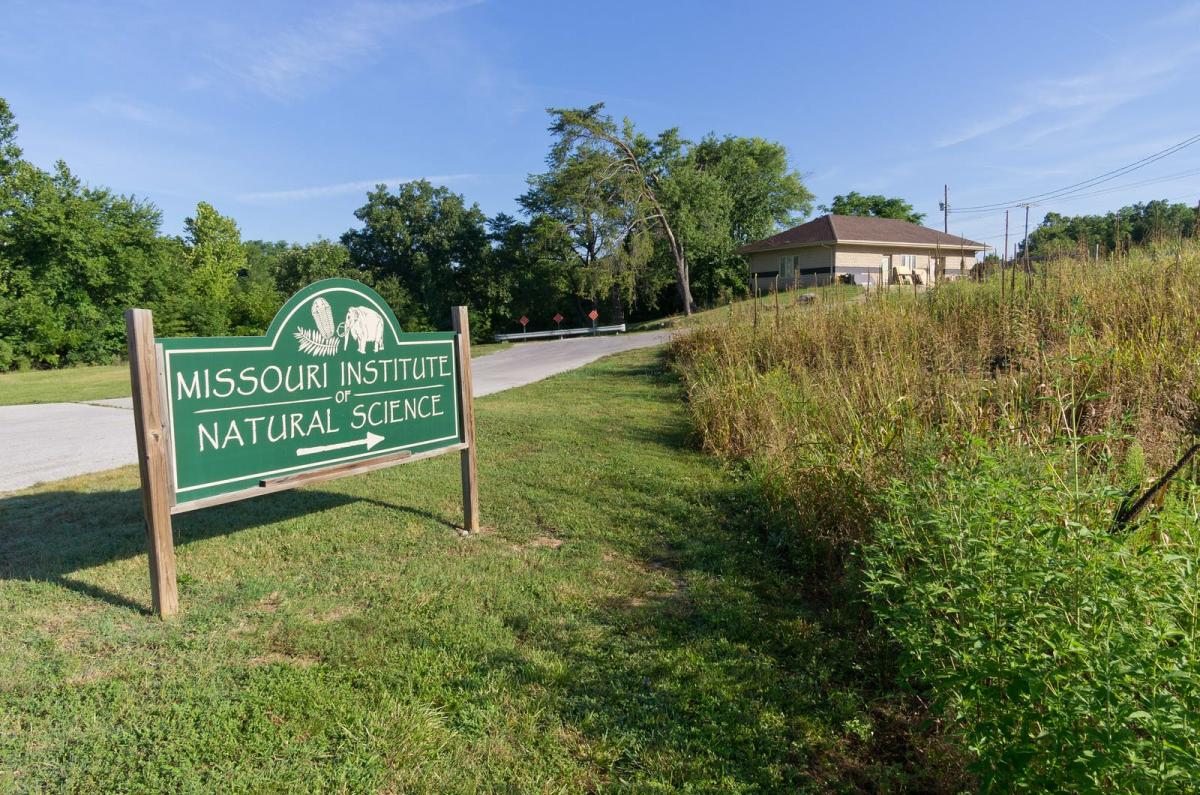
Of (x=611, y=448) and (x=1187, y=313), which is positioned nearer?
(x=1187, y=313)

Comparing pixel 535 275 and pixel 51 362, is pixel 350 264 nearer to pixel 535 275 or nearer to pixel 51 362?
pixel 535 275

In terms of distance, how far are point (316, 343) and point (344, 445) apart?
Result: 0.68 metres

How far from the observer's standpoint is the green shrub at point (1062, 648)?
1435mm

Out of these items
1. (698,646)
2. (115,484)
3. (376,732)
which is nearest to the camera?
(376,732)

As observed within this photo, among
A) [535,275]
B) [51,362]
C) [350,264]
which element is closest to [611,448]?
[51,362]

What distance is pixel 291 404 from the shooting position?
393 cm

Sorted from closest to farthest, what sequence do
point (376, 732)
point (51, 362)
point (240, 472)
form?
point (376, 732)
point (240, 472)
point (51, 362)

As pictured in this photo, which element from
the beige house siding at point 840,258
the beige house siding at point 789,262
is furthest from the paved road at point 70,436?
the beige house siding at point 840,258

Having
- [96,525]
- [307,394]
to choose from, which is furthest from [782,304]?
[96,525]

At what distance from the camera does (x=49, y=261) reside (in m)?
26.8

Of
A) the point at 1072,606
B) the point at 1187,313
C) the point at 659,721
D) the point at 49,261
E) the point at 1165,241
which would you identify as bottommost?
the point at 659,721

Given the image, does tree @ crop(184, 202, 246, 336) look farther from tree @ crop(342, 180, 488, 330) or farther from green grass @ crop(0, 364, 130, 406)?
green grass @ crop(0, 364, 130, 406)

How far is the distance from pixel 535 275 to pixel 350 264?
1287 cm

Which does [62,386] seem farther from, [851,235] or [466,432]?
[851,235]
